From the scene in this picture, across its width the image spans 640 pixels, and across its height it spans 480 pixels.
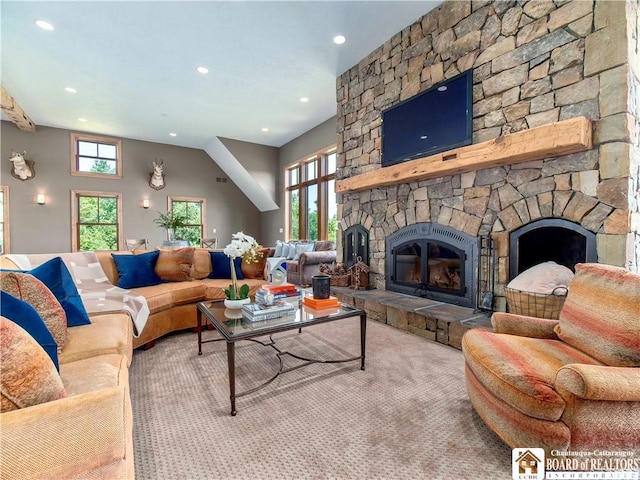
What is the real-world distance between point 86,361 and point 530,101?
355 centimetres

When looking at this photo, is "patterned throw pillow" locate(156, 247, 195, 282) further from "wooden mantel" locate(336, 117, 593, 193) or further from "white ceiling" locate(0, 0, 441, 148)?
"white ceiling" locate(0, 0, 441, 148)

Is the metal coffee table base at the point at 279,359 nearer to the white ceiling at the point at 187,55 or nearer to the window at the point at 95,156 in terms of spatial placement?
the white ceiling at the point at 187,55

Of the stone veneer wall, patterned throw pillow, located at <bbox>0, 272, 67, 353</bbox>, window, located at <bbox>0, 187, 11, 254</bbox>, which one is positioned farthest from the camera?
window, located at <bbox>0, 187, 11, 254</bbox>

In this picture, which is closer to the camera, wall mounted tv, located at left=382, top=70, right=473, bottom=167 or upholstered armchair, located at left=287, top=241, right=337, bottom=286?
wall mounted tv, located at left=382, top=70, right=473, bottom=167

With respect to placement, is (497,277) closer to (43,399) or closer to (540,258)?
(540,258)

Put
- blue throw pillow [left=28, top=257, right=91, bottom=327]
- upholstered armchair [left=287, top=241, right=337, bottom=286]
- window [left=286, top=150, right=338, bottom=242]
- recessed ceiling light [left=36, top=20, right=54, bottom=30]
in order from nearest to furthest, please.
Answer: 1. blue throw pillow [left=28, top=257, right=91, bottom=327]
2. recessed ceiling light [left=36, top=20, right=54, bottom=30]
3. upholstered armchair [left=287, top=241, right=337, bottom=286]
4. window [left=286, top=150, right=338, bottom=242]

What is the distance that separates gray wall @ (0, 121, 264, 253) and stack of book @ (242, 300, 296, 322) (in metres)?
6.75

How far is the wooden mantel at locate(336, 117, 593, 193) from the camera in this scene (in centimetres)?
211

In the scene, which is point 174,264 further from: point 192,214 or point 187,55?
point 192,214

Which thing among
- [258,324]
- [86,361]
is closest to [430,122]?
[258,324]

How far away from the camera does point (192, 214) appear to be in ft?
29.6

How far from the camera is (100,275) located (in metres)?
3.08

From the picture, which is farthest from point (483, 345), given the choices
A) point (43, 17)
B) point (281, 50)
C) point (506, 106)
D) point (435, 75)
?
point (43, 17)

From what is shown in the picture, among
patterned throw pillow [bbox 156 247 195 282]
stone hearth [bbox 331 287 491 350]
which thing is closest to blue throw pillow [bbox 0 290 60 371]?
patterned throw pillow [bbox 156 247 195 282]
